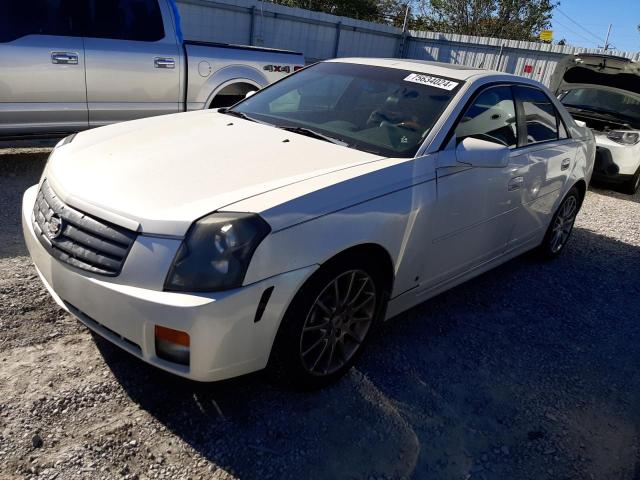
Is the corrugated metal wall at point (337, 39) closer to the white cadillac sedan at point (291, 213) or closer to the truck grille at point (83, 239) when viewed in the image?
the white cadillac sedan at point (291, 213)

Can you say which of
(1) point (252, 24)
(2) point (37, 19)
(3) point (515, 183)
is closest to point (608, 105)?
(3) point (515, 183)

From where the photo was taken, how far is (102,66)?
566 centimetres

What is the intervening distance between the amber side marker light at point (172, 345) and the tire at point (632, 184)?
25.9 feet

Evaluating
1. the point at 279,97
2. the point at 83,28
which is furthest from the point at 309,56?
the point at 279,97

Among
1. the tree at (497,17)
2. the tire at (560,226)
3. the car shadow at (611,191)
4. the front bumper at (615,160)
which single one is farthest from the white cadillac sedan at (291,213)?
the tree at (497,17)

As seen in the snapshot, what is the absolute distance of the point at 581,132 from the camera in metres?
5.11

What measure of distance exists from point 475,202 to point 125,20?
4.44 metres

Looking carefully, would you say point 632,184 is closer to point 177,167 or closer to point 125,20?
point 125,20

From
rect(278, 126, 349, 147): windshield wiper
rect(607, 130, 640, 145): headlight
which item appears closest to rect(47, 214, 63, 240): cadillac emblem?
rect(278, 126, 349, 147): windshield wiper

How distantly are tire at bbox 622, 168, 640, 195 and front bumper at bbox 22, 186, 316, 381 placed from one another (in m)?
7.43

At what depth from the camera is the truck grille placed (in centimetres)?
230

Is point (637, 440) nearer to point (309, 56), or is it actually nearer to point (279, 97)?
point (279, 97)

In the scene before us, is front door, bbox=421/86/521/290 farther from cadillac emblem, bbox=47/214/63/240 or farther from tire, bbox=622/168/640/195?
tire, bbox=622/168/640/195

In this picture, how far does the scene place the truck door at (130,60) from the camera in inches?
223
